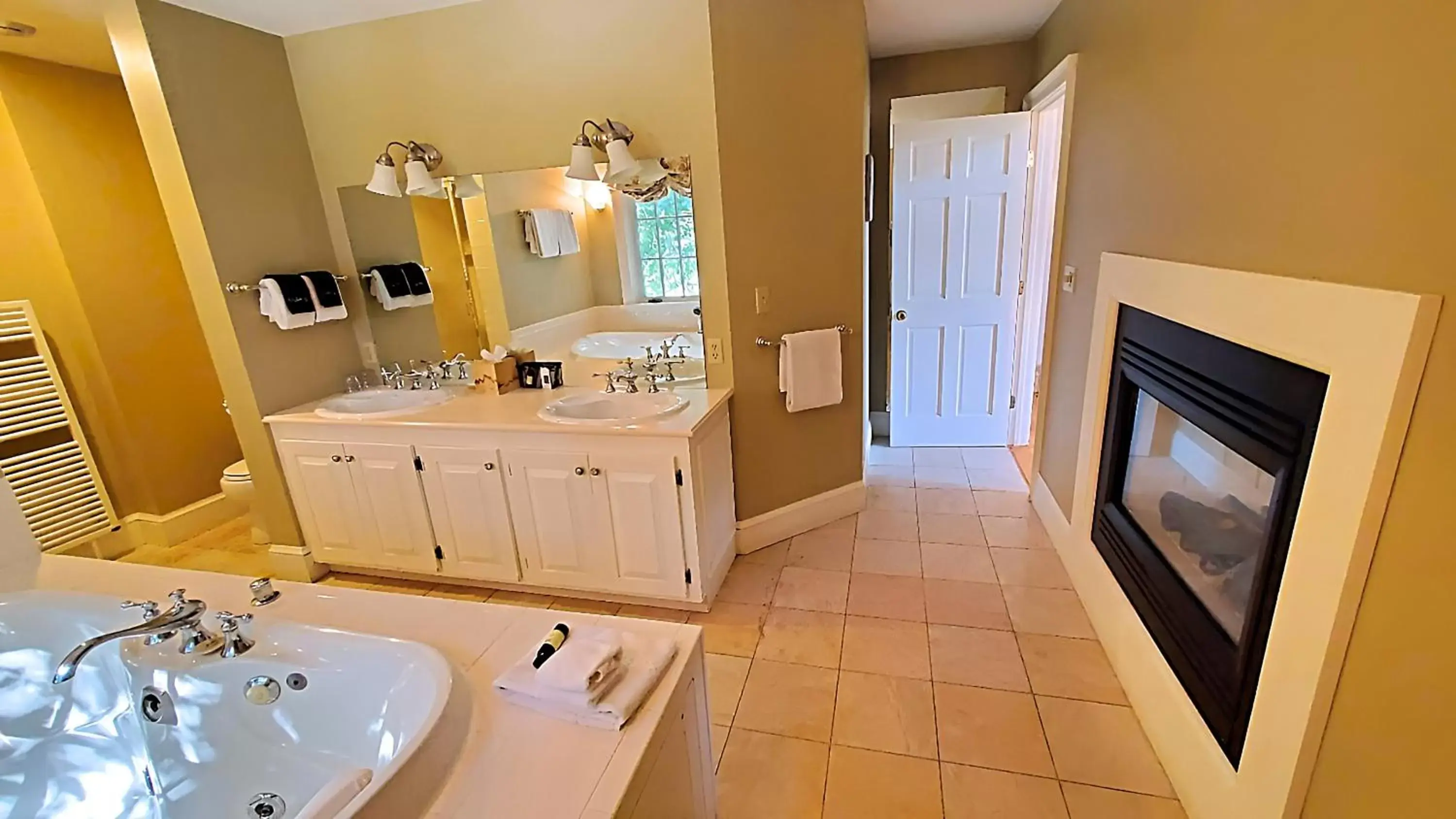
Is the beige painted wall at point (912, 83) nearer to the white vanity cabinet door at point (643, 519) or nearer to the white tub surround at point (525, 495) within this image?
the white tub surround at point (525, 495)

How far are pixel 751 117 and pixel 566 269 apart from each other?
40.3 inches

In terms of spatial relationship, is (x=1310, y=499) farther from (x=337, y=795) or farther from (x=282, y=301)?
(x=282, y=301)

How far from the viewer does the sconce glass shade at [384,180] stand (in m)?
2.62

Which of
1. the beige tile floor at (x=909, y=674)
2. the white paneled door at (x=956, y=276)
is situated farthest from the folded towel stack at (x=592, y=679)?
the white paneled door at (x=956, y=276)

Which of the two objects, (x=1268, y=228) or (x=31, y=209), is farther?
(x=31, y=209)

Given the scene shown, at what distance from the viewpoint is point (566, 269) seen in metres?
2.71

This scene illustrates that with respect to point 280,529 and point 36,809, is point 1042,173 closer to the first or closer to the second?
point 280,529

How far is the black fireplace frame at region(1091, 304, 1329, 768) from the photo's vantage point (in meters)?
1.21

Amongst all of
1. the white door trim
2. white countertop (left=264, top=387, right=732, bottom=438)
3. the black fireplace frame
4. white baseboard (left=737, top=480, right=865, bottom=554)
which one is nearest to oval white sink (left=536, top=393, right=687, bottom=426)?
white countertop (left=264, top=387, right=732, bottom=438)

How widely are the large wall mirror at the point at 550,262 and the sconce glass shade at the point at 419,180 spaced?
5 cm

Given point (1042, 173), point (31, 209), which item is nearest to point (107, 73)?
point (31, 209)

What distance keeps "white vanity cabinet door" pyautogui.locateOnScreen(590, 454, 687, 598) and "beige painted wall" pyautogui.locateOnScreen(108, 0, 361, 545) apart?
1653 mm

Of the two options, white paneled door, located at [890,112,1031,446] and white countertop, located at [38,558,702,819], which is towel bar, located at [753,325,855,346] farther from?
white countertop, located at [38,558,702,819]

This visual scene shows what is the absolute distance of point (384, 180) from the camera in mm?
2631
